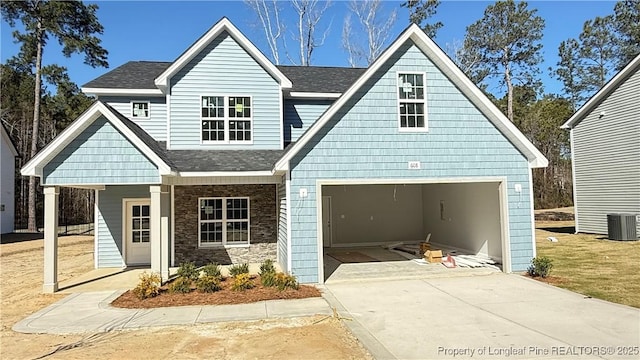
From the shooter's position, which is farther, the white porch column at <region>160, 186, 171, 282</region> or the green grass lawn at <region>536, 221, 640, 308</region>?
the white porch column at <region>160, 186, 171, 282</region>

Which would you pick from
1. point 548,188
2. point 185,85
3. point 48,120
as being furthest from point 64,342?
point 548,188

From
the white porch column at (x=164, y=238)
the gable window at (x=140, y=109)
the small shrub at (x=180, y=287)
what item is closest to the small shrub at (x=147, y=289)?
the small shrub at (x=180, y=287)

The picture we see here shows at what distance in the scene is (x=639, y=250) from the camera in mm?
14727

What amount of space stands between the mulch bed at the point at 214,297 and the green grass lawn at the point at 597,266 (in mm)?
6292

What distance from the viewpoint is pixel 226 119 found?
13352mm

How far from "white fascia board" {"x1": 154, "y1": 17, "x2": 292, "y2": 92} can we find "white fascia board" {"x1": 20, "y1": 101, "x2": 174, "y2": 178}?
3.22 m

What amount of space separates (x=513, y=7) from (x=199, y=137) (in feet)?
103

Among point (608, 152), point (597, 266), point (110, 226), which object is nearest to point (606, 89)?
point (608, 152)

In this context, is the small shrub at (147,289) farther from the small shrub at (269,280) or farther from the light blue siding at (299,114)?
the light blue siding at (299,114)

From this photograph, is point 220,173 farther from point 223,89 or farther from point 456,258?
point 456,258

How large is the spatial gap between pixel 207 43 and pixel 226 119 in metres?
2.55

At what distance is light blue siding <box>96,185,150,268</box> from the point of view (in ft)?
44.2

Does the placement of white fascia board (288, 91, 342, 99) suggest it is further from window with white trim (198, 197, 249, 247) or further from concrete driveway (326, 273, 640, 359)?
concrete driveway (326, 273, 640, 359)

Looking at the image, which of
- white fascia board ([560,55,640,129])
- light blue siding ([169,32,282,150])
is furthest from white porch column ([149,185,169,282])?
white fascia board ([560,55,640,129])
